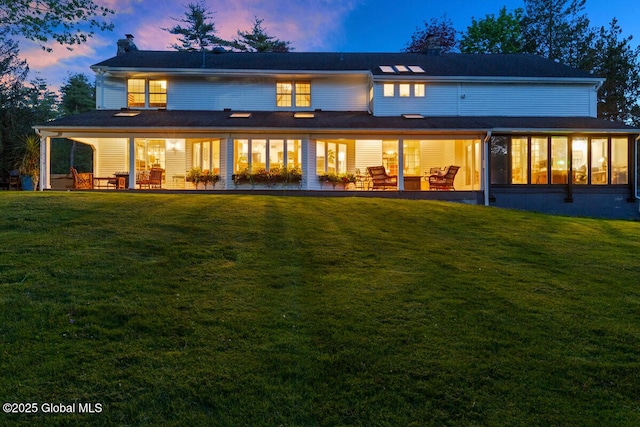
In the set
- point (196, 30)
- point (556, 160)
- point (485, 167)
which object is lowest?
point (485, 167)

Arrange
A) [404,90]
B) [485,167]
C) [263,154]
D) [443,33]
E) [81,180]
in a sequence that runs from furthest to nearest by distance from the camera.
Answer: [443,33], [404,90], [263,154], [81,180], [485,167]

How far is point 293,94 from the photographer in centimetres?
1825

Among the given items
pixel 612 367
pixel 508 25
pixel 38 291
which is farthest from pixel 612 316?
pixel 508 25

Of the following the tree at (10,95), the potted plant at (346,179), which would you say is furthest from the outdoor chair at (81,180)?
the tree at (10,95)

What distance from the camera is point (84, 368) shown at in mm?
3248

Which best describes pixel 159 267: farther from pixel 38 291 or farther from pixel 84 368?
pixel 84 368

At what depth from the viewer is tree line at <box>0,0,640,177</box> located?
24141mm

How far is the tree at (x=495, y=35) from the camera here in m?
28.9

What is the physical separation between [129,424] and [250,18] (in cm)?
3547

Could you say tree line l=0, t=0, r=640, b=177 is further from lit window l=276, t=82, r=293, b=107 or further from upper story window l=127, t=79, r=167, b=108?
lit window l=276, t=82, r=293, b=107

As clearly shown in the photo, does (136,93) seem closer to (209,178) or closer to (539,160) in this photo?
(209,178)

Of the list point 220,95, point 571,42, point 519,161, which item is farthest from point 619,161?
point 571,42

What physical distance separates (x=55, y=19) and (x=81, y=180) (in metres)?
5.37

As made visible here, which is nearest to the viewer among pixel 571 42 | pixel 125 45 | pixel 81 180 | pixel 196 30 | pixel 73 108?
pixel 81 180
